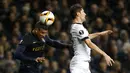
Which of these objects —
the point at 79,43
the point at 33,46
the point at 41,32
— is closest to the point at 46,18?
the point at 41,32

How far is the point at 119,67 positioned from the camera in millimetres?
12859

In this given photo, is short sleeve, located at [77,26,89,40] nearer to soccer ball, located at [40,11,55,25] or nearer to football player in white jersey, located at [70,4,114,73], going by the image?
football player in white jersey, located at [70,4,114,73]

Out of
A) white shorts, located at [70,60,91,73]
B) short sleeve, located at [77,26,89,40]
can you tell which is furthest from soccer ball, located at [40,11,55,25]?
white shorts, located at [70,60,91,73]

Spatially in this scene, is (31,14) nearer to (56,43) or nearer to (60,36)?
(60,36)

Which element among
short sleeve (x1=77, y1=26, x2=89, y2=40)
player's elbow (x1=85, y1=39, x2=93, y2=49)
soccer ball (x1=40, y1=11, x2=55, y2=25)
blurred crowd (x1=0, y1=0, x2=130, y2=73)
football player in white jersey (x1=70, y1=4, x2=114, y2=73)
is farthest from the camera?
blurred crowd (x1=0, y1=0, x2=130, y2=73)

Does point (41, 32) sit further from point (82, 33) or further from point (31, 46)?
point (82, 33)

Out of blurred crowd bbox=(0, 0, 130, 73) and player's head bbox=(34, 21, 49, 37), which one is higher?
player's head bbox=(34, 21, 49, 37)

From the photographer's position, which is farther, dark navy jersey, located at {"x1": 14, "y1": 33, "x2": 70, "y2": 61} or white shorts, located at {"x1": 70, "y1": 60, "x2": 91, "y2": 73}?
dark navy jersey, located at {"x1": 14, "y1": 33, "x2": 70, "y2": 61}

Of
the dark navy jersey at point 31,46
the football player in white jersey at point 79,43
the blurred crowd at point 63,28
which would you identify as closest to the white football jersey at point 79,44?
the football player in white jersey at point 79,43

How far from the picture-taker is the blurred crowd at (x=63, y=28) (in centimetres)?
1248

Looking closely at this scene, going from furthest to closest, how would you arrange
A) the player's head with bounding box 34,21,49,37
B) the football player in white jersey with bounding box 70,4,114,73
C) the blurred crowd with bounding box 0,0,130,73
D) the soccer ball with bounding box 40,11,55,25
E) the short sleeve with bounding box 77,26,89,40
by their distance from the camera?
the blurred crowd with bounding box 0,0,130,73 → the soccer ball with bounding box 40,11,55,25 → the player's head with bounding box 34,21,49,37 → the football player in white jersey with bounding box 70,4,114,73 → the short sleeve with bounding box 77,26,89,40

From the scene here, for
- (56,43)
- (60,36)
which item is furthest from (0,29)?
(56,43)

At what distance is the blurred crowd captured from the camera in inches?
492

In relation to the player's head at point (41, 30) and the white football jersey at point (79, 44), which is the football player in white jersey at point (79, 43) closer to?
the white football jersey at point (79, 44)
